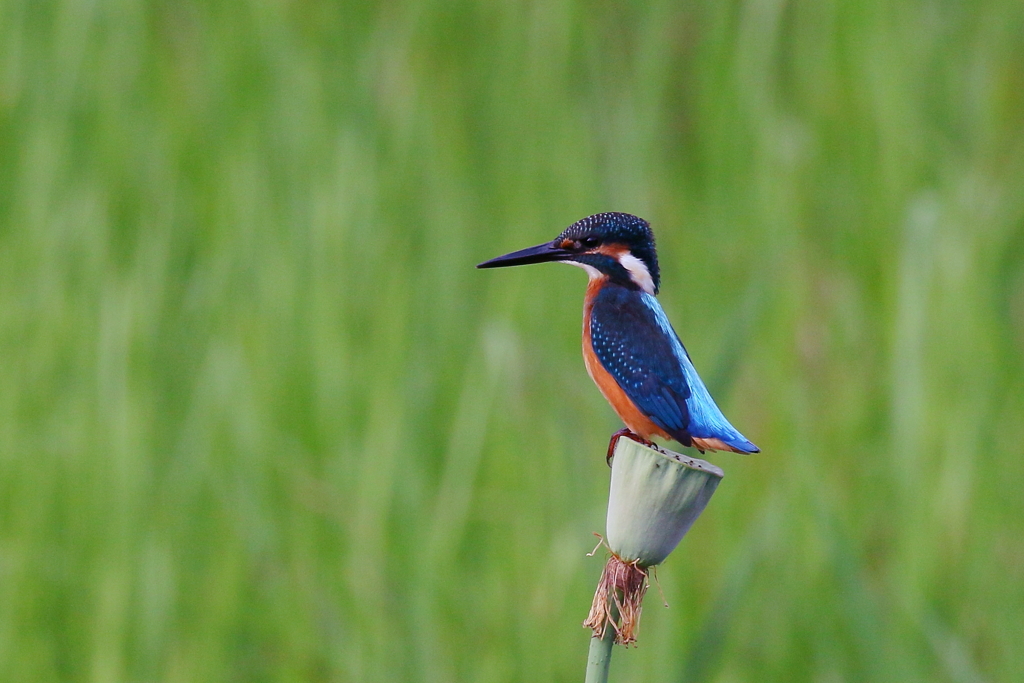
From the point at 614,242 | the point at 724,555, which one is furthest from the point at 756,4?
the point at 614,242

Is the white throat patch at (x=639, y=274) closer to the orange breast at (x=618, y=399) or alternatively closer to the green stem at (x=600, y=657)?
the orange breast at (x=618, y=399)

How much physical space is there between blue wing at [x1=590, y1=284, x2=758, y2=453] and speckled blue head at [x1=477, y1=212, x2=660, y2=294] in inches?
1.1

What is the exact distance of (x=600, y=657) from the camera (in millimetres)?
726

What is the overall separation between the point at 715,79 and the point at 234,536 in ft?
7.48

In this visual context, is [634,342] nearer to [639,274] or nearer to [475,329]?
[639,274]

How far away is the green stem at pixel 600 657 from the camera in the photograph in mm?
700

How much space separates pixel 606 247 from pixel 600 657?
1.77ft

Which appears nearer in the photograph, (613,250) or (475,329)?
(613,250)

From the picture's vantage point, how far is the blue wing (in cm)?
104

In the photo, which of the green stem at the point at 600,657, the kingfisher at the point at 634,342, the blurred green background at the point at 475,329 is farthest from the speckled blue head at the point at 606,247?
the blurred green background at the point at 475,329

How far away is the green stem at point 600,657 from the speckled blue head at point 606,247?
1.31 feet

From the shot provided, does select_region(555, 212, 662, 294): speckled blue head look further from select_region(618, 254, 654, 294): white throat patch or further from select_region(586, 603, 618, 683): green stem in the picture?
select_region(586, 603, 618, 683): green stem

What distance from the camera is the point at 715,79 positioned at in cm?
370

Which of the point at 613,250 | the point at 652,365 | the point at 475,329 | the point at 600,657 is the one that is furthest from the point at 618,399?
the point at 475,329
